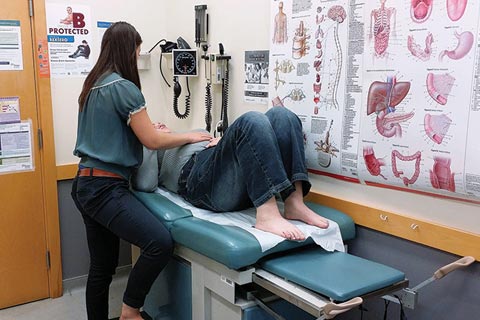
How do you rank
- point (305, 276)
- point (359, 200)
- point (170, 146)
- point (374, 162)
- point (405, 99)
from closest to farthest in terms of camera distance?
point (305, 276) → point (405, 99) → point (374, 162) → point (359, 200) → point (170, 146)

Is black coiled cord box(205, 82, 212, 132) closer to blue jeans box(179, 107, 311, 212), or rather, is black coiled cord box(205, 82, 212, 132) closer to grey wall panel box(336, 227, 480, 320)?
blue jeans box(179, 107, 311, 212)

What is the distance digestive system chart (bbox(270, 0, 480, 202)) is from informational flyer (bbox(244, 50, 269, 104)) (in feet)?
0.33

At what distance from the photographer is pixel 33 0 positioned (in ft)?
8.41

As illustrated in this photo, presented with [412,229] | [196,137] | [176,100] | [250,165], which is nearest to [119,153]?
[196,137]

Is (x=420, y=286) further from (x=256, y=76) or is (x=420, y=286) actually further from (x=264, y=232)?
(x=256, y=76)

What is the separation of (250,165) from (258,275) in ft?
1.38

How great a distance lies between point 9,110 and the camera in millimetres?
2572

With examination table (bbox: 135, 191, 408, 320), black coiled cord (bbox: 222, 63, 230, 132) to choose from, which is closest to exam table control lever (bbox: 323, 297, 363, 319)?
examination table (bbox: 135, 191, 408, 320)

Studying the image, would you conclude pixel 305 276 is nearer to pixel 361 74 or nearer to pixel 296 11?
pixel 361 74

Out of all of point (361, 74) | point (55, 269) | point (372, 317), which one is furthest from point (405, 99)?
point (55, 269)

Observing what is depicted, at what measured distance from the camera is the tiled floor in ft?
8.63

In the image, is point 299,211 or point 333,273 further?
point 299,211

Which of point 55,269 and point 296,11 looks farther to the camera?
point 55,269

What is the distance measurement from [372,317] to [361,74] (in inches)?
39.0
